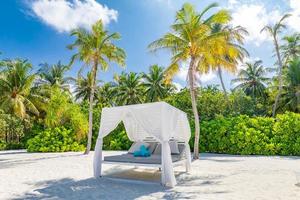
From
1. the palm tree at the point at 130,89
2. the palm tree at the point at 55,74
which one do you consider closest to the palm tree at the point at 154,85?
the palm tree at the point at 130,89

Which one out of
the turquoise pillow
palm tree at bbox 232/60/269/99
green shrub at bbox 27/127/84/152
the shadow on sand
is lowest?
the shadow on sand

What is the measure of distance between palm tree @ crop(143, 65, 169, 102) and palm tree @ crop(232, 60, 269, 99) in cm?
664

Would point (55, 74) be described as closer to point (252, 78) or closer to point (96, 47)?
point (96, 47)

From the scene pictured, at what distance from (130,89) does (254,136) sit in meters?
13.2

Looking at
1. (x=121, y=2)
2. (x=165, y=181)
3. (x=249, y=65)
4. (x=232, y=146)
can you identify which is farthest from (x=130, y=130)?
(x=249, y=65)

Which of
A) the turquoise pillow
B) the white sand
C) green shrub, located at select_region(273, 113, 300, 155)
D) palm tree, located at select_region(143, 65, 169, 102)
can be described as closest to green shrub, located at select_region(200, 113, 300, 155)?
green shrub, located at select_region(273, 113, 300, 155)

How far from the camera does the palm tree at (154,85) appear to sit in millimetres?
24047

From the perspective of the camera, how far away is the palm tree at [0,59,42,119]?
18219 mm

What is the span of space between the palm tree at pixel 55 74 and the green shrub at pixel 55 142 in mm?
7863

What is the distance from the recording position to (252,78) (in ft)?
81.5

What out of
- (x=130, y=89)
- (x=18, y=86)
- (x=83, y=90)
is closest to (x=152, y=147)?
(x=18, y=86)

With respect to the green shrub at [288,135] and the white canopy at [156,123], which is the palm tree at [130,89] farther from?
the white canopy at [156,123]

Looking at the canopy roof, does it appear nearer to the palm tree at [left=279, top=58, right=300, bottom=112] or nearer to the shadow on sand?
the shadow on sand

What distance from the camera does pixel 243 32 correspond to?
55.9ft
